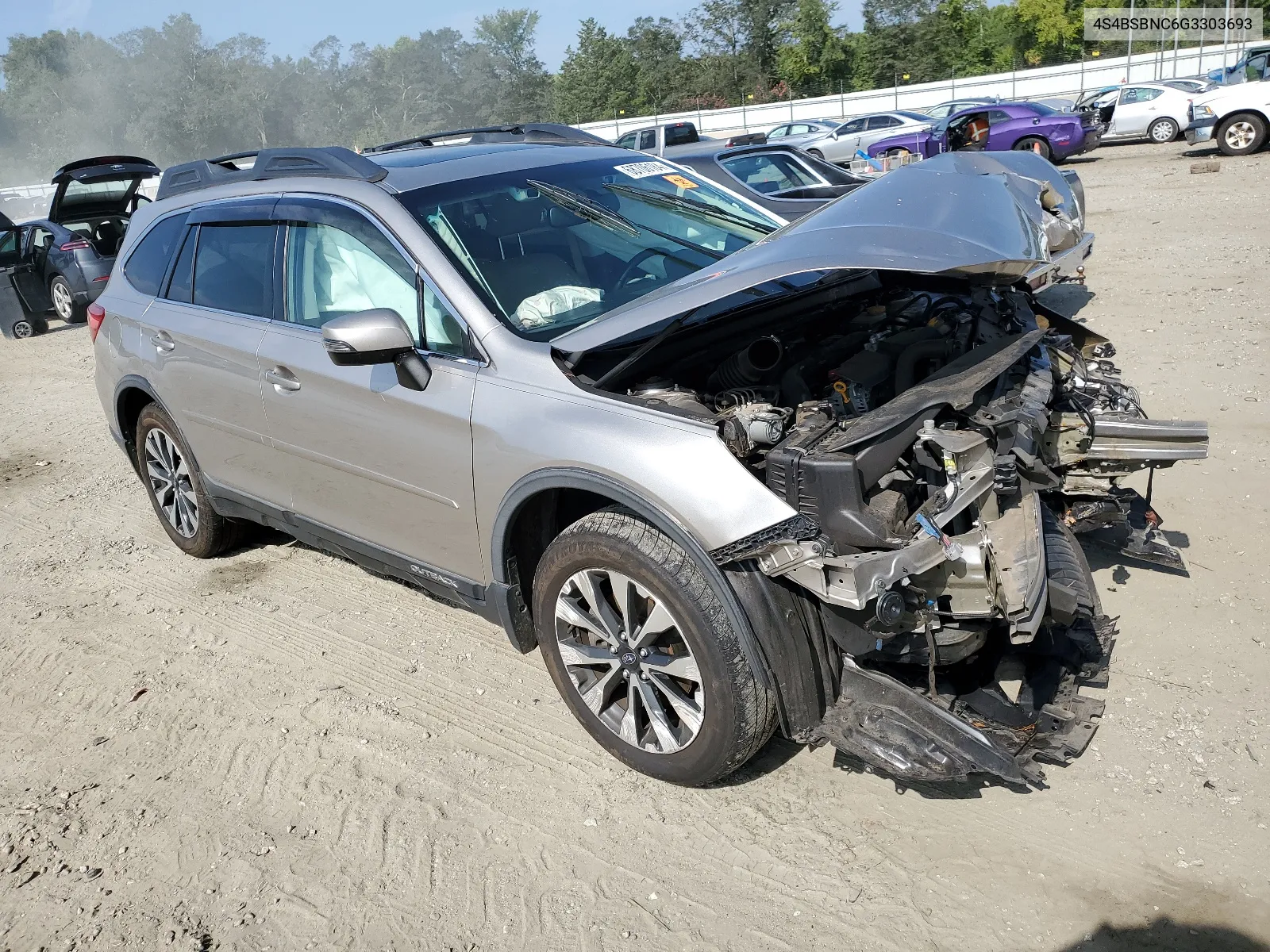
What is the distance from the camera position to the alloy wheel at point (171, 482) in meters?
5.34

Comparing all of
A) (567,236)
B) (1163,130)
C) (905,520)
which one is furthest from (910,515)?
(1163,130)

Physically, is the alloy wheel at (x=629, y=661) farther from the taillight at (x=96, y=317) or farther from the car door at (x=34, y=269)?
the car door at (x=34, y=269)

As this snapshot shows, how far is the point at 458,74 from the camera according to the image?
283ft

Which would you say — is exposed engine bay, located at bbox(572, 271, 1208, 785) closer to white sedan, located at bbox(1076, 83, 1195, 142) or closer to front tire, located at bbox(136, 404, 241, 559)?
front tire, located at bbox(136, 404, 241, 559)

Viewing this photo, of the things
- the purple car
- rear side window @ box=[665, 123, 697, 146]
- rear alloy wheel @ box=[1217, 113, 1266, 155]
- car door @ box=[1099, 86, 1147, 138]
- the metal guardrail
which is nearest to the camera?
rear side window @ box=[665, 123, 697, 146]

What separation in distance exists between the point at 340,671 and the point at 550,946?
74.5 inches

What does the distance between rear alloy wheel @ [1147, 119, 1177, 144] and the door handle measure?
2435 centimetres

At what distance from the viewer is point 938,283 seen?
4.12 metres

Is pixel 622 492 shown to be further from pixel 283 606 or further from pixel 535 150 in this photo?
pixel 283 606

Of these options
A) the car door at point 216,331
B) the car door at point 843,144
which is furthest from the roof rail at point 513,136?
the car door at point 843,144

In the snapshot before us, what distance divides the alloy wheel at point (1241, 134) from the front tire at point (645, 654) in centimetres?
1967

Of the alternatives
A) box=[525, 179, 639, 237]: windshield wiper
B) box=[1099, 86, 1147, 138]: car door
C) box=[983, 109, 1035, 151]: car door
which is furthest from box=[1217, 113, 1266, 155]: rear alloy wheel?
box=[525, 179, 639, 237]: windshield wiper

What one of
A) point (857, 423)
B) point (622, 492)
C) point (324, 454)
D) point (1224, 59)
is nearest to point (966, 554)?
point (857, 423)

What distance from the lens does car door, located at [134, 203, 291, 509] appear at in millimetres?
4340
